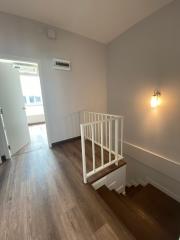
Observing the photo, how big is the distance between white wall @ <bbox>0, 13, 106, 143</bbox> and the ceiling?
20 cm

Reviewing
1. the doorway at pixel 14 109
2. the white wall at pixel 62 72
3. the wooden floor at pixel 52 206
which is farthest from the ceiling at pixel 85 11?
the wooden floor at pixel 52 206

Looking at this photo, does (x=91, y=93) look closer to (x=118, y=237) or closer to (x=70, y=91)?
(x=70, y=91)

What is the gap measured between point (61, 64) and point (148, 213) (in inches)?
137

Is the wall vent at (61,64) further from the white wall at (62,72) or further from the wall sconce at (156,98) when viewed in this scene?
the wall sconce at (156,98)

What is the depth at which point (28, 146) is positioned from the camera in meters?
2.99

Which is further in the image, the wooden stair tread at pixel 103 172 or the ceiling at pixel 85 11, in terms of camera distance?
the ceiling at pixel 85 11

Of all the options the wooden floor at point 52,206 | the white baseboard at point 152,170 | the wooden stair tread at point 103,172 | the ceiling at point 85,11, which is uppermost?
the ceiling at point 85,11

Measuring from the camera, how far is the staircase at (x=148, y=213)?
141 cm

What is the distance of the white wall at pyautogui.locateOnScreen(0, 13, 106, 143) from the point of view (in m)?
2.12

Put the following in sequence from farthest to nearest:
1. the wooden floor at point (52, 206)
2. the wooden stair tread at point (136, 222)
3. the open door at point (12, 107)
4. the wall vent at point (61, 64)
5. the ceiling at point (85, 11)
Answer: the wall vent at point (61, 64), the open door at point (12, 107), the ceiling at point (85, 11), the wooden stair tread at point (136, 222), the wooden floor at point (52, 206)

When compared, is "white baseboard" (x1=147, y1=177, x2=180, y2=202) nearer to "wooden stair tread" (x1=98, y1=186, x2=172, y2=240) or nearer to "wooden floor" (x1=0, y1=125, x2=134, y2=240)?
"wooden stair tread" (x1=98, y1=186, x2=172, y2=240)

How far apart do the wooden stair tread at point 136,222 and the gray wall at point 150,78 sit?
1234mm

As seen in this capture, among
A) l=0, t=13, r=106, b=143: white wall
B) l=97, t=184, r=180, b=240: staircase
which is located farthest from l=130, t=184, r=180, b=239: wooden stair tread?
l=0, t=13, r=106, b=143: white wall

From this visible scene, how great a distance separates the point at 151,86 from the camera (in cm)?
232
